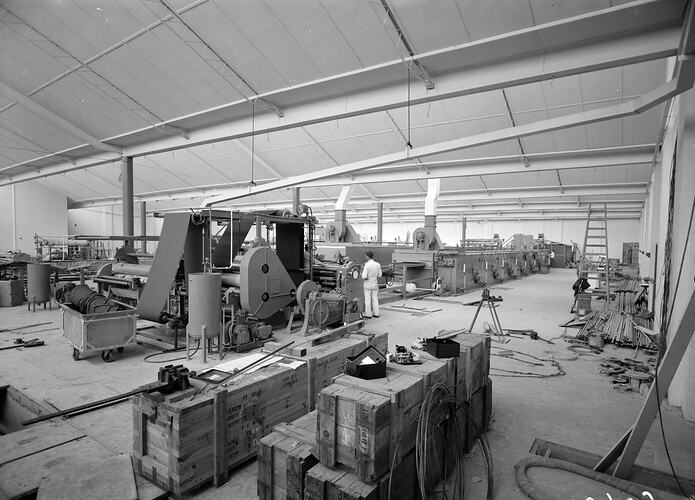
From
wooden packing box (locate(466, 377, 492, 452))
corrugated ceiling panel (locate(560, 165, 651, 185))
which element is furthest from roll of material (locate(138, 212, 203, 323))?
corrugated ceiling panel (locate(560, 165, 651, 185))

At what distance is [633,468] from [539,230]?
87.7ft

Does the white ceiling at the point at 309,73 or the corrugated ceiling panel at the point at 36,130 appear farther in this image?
the corrugated ceiling panel at the point at 36,130

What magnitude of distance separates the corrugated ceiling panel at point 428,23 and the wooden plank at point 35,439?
6877mm

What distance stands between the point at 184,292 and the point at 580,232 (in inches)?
1031

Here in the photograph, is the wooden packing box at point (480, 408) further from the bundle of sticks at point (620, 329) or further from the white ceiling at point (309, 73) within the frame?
the white ceiling at point (309, 73)

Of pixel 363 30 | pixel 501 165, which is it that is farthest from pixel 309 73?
pixel 501 165

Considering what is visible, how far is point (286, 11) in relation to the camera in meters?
6.73

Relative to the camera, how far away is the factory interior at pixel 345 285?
8.78 ft

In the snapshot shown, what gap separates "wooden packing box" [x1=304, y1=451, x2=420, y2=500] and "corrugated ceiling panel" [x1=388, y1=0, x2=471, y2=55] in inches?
254

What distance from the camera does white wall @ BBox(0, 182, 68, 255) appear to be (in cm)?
2220

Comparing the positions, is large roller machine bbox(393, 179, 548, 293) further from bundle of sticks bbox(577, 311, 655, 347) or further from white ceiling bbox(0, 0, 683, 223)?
bundle of sticks bbox(577, 311, 655, 347)

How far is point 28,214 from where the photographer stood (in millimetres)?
22828

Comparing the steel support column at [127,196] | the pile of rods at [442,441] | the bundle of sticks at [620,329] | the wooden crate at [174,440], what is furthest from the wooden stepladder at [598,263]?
the steel support column at [127,196]

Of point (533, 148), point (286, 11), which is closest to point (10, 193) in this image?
point (286, 11)
